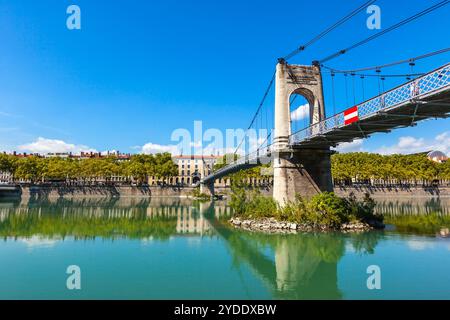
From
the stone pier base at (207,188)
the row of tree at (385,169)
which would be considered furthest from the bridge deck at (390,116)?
the row of tree at (385,169)

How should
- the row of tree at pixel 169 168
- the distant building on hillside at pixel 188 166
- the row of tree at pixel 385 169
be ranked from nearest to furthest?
1. the row of tree at pixel 169 168
2. the row of tree at pixel 385 169
3. the distant building on hillside at pixel 188 166

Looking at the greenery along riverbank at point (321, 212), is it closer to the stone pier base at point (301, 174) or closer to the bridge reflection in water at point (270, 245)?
the stone pier base at point (301, 174)

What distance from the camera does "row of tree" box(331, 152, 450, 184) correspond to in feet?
237

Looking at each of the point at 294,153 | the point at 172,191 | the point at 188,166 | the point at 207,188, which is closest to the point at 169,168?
the point at 172,191

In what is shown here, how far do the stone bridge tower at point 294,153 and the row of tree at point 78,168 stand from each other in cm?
5615

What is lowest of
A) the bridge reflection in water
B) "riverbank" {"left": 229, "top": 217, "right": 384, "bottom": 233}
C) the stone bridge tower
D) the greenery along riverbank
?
the bridge reflection in water

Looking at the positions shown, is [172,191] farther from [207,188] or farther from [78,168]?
[78,168]

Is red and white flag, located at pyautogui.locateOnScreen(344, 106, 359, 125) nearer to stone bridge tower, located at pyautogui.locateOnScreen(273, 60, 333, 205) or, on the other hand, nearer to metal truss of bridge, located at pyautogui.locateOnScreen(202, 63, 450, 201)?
metal truss of bridge, located at pyautogui.locateOnScreen(202, 63, 450, 201)

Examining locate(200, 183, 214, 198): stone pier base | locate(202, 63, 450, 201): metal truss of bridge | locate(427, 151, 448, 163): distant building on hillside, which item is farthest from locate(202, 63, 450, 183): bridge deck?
locate(427, 151, 448, 163): distant building on hillside

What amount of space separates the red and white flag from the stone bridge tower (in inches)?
245

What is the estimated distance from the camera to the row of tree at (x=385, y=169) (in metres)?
72.2

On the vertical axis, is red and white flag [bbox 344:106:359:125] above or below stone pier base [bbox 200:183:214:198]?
above
